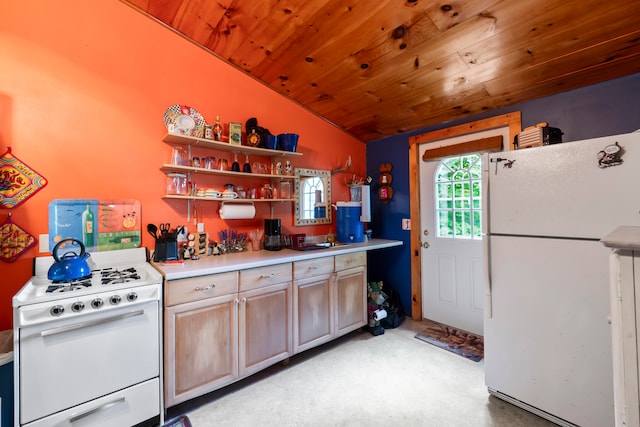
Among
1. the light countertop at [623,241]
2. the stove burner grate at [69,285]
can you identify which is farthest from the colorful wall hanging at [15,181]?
the light countertop at [623,241]

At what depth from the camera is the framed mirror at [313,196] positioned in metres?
3.06

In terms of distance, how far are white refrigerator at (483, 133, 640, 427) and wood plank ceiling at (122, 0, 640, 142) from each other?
2.48ft

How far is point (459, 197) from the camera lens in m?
2.88

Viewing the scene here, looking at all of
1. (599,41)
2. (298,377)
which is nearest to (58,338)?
(298,377)

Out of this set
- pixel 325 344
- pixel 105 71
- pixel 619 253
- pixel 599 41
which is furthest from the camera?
pixel 325 344

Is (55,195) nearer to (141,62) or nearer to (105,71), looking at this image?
(105,71)

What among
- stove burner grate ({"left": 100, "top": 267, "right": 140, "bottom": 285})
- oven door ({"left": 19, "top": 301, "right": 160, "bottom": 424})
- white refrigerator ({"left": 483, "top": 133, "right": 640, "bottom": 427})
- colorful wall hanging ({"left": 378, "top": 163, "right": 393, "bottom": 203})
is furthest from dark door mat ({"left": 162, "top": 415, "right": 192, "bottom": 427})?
colorful wall hanging ({"left": 378, "top": 163, "right": 393, "bottom": 203})

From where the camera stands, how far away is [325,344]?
8.76 feet

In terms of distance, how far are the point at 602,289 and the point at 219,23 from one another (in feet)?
9.99

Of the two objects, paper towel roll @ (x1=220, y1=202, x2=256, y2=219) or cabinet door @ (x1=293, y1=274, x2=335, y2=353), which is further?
paper towel roll @ (x1=220, y1=202, x2=256, y2=219)

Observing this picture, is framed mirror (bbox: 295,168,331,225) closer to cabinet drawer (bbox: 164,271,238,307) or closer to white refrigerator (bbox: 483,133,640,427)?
cabinet drawer (bbox: 164,271,238,307)

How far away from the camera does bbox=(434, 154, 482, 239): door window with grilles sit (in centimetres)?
276

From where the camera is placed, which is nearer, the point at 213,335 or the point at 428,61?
the point at 213,335

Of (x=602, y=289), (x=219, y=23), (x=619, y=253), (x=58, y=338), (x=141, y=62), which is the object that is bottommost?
(x=58, y=338)
